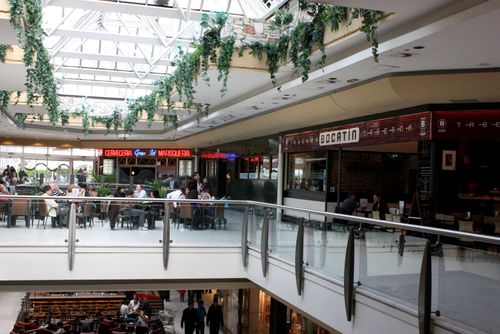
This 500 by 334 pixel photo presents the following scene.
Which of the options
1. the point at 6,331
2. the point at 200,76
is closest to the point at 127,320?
the point at 6,331

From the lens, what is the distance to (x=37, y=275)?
9.95 m

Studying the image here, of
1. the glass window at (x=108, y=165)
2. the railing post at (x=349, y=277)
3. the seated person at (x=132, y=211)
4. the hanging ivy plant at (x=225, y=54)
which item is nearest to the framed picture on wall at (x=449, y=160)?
the hanging ivy plant at (x=225, y=54)

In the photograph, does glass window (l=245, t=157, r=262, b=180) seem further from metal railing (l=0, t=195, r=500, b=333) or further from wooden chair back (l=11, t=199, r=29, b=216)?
wooden chair back (l=11, t=199, r=29, b=216)

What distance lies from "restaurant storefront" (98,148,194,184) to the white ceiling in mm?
20716

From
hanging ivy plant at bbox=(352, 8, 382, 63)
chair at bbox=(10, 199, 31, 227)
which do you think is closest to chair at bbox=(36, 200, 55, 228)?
chair at bbox=(10, 199, 31, 227)

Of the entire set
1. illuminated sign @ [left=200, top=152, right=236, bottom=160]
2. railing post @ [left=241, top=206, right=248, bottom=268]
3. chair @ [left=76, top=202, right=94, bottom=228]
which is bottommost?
railing post @ [left=241, top=206, right=248, bottom=268]

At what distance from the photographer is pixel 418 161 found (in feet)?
40.4

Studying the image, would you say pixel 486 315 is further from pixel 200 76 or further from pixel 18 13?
pixel 200 76

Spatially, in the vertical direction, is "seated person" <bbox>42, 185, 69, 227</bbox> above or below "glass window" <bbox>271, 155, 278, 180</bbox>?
below

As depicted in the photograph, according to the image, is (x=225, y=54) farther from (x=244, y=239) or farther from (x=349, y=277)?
(x=349, y=277)

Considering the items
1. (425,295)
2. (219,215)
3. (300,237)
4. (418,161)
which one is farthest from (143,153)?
(425,295)

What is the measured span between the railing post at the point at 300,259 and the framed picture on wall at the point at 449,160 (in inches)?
201

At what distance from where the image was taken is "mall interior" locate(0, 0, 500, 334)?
20.5 ft

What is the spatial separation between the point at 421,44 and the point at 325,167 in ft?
29.0
